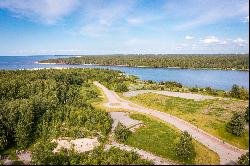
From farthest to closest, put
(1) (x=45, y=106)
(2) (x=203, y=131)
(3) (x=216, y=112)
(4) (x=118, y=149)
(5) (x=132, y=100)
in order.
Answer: (5) (x=132, y=100) → (3) (x=216, y=112) → (1) (x=45, y=106) → (2) (x=203, y=131) → (4) (x=118, y=149)

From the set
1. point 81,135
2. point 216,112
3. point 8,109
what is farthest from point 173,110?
point 8,109

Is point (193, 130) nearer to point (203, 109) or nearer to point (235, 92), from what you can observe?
point (203, 109)

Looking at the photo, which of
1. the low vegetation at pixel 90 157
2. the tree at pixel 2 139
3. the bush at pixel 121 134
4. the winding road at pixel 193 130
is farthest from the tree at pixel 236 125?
the tree at pixel 2 139

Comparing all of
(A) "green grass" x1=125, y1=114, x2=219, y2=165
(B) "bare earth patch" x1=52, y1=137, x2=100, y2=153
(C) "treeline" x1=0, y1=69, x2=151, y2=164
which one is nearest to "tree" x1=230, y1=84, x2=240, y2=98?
(A) "green grass" x1=125, y1=114, x2=219, y2=165

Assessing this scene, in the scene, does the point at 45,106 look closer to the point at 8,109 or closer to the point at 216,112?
the point at 8,109

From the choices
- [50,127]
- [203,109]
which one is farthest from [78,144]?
[203,109]

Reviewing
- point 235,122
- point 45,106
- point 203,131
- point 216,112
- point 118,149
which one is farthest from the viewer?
point 216,112

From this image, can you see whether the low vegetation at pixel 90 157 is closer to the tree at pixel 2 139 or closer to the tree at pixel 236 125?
the tree at pixel 2 139
